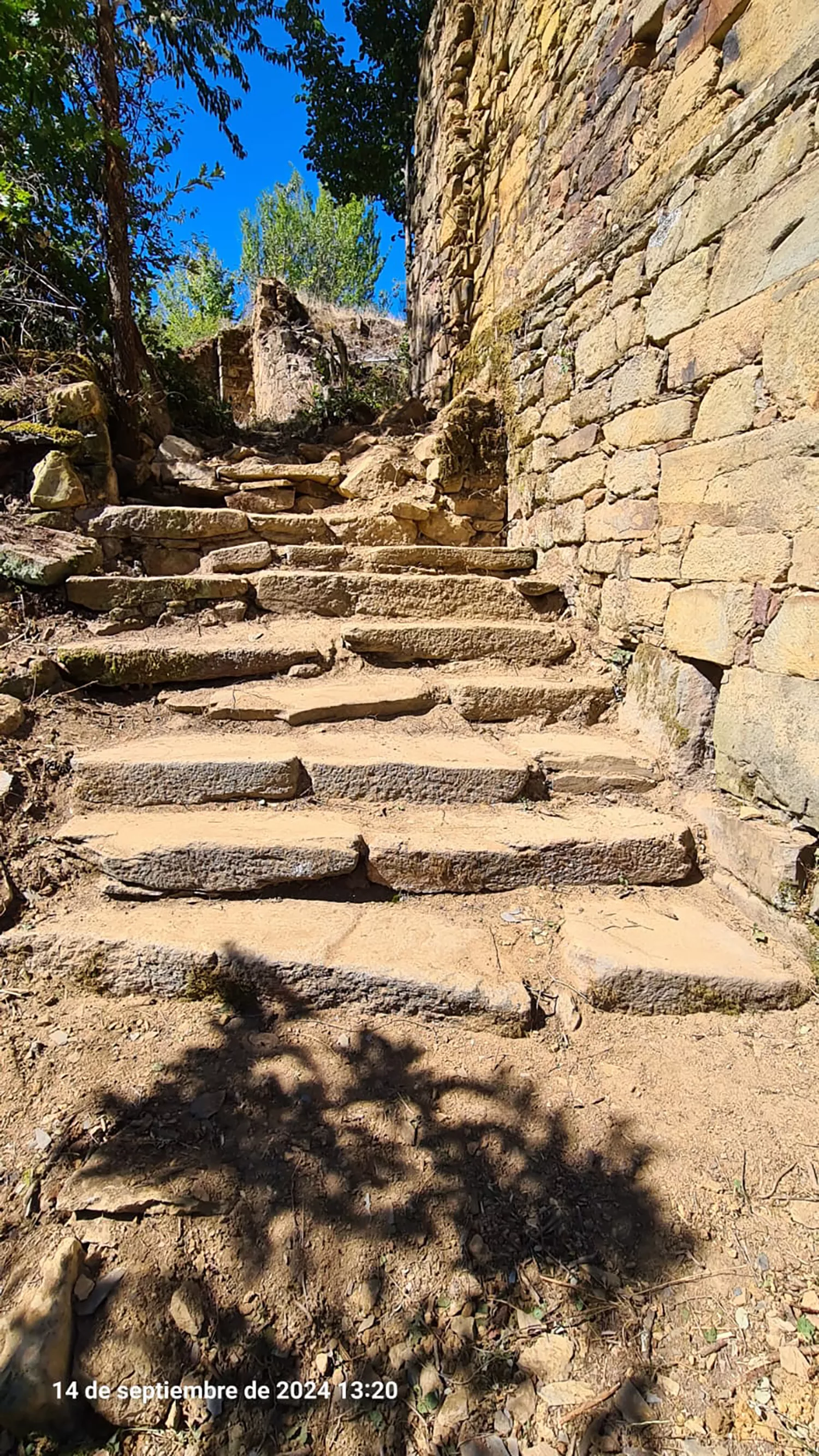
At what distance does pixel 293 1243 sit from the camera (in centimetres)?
131

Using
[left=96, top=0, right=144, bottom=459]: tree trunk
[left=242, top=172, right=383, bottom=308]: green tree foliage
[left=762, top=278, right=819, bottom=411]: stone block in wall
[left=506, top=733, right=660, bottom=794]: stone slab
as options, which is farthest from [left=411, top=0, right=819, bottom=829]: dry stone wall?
[left=242, top=172, right=383, bottom=308]: green tree foliage

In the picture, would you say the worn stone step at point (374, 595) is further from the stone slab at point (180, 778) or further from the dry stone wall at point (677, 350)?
the stone slab at point (180, 778)

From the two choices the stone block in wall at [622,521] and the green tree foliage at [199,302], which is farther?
the green tree foliage at [199,302]

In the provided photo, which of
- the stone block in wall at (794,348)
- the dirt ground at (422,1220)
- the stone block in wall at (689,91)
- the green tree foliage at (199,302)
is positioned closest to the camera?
the dirt ground at (422,1220)

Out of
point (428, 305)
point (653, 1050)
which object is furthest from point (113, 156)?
point (653, 1050)

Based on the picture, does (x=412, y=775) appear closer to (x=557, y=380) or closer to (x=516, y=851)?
(x=516, y=851)

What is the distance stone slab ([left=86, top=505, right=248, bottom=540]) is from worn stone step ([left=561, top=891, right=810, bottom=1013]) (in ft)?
9.38

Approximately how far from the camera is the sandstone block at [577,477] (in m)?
3.12

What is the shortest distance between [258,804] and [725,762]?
1704 millimetres

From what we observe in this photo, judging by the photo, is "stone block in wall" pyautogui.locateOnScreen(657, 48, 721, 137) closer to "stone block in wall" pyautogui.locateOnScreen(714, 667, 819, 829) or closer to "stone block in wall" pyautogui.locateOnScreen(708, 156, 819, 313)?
"stone block in wall" pyautogui.locateOnScreen(708, 156, 819, 313)

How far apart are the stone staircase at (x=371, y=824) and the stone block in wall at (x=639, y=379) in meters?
1.10

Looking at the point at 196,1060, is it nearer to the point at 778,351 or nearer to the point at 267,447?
the point at 778,351

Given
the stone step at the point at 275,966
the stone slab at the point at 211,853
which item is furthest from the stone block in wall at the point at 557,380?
the stone step at the point at 275,966


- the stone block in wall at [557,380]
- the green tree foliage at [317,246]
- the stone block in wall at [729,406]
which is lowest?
the stone block in wall at [729,406]
